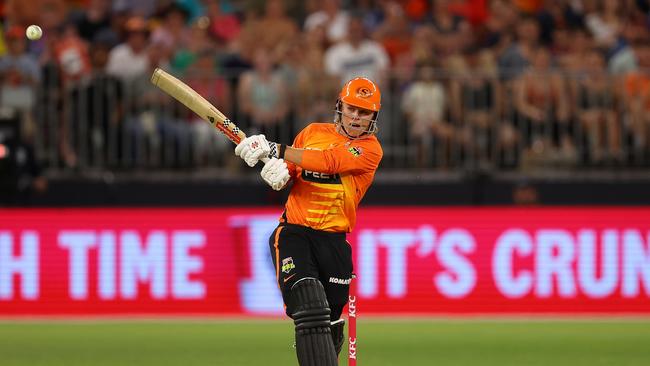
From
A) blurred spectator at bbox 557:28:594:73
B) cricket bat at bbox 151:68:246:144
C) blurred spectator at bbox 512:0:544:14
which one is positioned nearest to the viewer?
cricket bat at bbox 151:68:246:144

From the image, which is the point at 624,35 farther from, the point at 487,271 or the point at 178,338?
the point at 178,338

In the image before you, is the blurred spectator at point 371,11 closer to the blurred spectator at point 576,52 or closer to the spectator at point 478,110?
the spectator at point 478,110

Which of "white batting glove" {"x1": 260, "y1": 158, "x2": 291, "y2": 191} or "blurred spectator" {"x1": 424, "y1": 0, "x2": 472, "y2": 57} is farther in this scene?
"blurred spectator" {"x1": 424, "y1": 0, "x2": 472, "y2": 57}

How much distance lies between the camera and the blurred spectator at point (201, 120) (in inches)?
643

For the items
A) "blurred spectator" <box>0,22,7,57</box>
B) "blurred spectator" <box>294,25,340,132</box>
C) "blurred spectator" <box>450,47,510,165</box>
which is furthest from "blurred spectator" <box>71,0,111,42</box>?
"blurred spectator" <box>450,47,510,165</box>

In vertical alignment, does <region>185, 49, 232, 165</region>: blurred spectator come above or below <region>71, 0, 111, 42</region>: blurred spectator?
below

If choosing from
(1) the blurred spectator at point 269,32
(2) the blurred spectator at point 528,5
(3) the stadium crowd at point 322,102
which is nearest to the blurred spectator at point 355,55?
(3) the stadium crowd at point 322,102

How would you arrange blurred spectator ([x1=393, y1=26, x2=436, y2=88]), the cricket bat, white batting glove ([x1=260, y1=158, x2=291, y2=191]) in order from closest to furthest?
white batting glove ([x1=260, y1=158, x2=291, y2=191]) → the cricket bat → blurred spectator ([x1=393, y1=26, x2=436, y2=88])

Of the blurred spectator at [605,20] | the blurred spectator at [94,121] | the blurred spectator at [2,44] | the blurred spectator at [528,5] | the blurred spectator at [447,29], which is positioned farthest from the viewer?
the blurred spectator at [528,5]

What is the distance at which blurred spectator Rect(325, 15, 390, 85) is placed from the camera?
16844mm

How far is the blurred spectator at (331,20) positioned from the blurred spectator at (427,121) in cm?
192

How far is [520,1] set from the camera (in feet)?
61.3

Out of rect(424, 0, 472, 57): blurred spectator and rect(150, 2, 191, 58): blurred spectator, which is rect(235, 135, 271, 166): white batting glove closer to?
rect(150, 2, 191, 58): blurred spectator

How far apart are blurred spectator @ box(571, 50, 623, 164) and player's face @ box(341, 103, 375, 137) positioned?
7913mm
